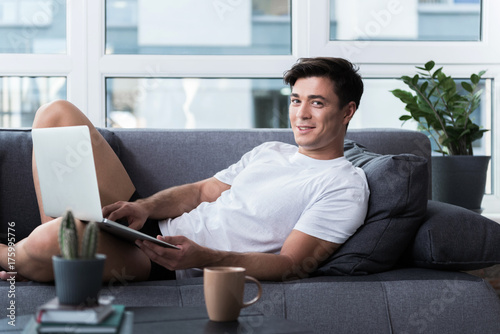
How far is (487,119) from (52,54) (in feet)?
6.99

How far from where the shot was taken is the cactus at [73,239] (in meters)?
0.82

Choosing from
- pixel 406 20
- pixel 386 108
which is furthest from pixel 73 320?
pixel 406 20

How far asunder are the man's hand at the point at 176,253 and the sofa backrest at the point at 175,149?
2.16ft

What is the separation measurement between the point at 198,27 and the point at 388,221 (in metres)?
1.58

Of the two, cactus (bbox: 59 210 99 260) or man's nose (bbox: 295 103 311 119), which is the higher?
man's nose (bbox: 295 103 311 119)

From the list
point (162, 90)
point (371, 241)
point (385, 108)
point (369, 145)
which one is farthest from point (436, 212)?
point (162, 90)

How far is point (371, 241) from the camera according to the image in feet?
5.40

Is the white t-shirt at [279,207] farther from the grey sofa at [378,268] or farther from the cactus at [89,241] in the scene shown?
the cactus at [89,241]

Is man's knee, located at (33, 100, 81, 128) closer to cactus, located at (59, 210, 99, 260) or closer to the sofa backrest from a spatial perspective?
the sofa backrest

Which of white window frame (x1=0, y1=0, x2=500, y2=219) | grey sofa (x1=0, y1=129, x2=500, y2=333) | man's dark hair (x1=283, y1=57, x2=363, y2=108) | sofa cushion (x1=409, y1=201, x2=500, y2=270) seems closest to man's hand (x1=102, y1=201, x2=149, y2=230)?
grey sofa (x1=0, y1=129, x2=500, y2=333)

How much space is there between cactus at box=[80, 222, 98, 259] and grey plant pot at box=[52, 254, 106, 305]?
11 mm

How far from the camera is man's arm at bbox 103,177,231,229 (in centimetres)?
175

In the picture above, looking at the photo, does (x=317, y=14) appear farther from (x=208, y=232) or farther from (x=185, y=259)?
(x=185, y=259)

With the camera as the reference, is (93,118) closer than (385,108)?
Yes
